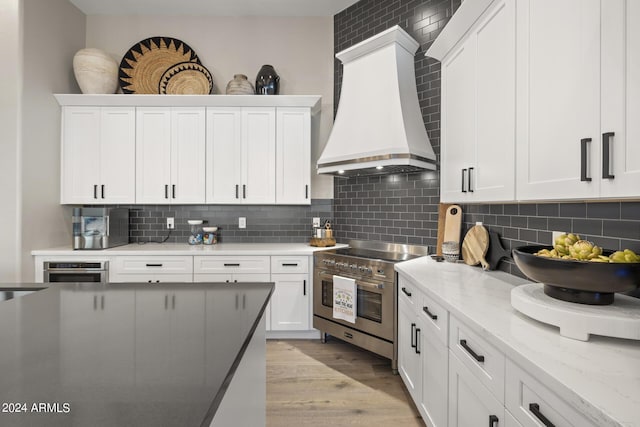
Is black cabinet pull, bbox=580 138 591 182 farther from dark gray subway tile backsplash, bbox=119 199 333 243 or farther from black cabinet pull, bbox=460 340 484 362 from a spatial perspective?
dark gray subway tile backsplash, bbox=119 199 333 243

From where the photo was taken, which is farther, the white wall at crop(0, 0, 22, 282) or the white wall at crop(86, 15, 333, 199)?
the white wall at crop(86, 15, 333, 199)

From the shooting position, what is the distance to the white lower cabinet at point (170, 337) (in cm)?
74

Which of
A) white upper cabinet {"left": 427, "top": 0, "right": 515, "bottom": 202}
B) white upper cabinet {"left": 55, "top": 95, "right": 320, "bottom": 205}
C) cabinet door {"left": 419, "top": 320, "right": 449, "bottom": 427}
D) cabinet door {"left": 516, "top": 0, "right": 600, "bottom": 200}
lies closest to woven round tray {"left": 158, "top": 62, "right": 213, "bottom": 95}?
white upper cabinet {"left": 55, "top": 95, "right": 320, "bottom": 205}

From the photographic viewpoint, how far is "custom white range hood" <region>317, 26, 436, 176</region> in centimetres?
274

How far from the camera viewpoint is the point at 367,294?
9.14 ft

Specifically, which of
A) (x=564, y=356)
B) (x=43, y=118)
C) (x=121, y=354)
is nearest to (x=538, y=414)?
(x=564, y=356)

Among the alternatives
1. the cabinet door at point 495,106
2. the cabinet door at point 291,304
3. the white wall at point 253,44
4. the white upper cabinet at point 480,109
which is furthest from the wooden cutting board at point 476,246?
the white wall at point 253,44

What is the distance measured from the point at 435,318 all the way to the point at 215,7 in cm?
394

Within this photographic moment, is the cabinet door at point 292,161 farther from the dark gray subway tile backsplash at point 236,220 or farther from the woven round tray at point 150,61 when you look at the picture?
the woven round tray at point 150,61

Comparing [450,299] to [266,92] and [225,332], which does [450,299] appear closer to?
[225,332]

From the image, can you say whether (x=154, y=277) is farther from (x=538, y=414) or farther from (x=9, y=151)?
(x=538, y=414)

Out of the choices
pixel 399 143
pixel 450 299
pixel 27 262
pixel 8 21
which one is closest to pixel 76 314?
pixel 450 299

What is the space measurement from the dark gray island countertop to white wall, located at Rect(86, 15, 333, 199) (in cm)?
281

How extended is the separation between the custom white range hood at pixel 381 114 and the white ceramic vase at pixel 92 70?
8.35 ft
